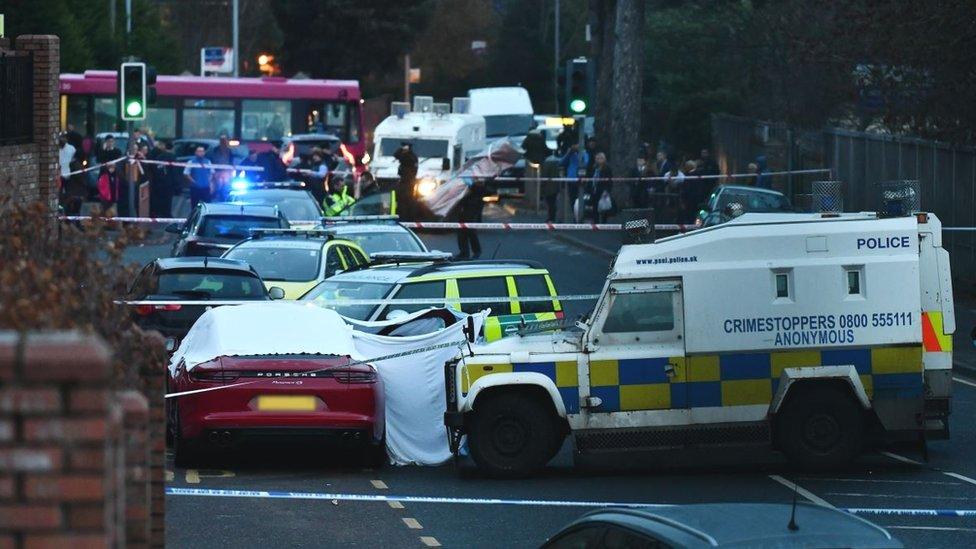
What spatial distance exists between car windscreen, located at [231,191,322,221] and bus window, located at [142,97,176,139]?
22850 mm

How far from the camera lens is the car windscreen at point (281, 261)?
66.9 ft

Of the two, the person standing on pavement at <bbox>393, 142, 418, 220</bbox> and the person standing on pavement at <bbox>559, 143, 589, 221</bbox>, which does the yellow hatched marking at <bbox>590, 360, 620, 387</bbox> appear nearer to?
the person standing on pavement at <bbox>393, 142, 418, 220</bbox>

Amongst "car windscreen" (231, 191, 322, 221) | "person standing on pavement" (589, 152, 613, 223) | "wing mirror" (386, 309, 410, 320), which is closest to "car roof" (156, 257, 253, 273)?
"wing mirror" (386, 309, 410, 320)

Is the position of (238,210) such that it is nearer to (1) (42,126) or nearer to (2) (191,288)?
(1) (42,126)

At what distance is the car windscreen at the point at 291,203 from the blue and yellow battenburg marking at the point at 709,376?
14.2 metres

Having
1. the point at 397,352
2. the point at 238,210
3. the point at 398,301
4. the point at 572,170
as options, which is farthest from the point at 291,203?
the point at 572,170

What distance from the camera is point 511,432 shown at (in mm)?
13953

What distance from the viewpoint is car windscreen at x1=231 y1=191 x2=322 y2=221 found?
27.8 metres

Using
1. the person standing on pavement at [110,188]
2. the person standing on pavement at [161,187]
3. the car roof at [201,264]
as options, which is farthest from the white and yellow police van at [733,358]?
the person standing on pavement at [161,187]

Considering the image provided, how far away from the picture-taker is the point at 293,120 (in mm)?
51594

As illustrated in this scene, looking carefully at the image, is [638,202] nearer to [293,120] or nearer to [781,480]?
[293,120]

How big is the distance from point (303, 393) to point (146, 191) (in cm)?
2295

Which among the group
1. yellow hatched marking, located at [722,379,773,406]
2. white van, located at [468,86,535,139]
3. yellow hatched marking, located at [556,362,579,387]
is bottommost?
yellow hatched marking, located at [722,379,773,406]

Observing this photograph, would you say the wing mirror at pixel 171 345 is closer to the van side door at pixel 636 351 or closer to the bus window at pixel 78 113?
the van side door at pixel 636 351
